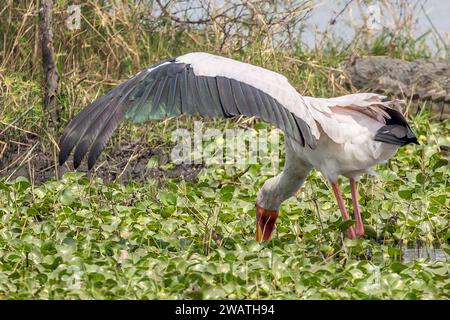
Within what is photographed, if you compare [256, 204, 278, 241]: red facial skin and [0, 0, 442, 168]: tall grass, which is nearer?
[256, 204, 278, 241]: red facial skin

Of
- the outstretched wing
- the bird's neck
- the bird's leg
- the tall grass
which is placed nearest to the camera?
the outstretched wing

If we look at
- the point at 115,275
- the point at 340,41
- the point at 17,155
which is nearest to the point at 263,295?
the point at 115,275

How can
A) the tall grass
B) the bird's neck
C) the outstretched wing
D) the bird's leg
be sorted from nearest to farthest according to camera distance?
1. the outstretched wing
2. the bird's leg
3. the bird's neck
4. the tall grass

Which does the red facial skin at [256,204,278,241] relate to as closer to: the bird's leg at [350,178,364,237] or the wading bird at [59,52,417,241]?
the wading bird at [59,52,417,241]

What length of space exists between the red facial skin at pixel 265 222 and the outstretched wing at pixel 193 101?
0.66m

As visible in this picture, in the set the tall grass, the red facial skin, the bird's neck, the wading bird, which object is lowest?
the red facial skin

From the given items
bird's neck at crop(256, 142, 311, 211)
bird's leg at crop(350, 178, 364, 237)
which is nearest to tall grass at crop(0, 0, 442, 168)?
bird's neck at crop(256, 142, 311, 211)

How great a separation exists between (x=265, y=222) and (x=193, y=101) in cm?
91

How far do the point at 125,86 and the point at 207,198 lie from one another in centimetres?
120

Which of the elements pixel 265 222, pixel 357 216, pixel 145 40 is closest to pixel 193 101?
pixel 265 222

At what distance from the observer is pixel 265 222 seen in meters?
5.33

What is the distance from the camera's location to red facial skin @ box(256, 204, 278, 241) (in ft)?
17.3

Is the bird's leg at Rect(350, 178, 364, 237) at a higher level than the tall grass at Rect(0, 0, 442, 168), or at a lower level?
lower

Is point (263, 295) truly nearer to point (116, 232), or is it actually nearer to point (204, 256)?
point (204, 256)
